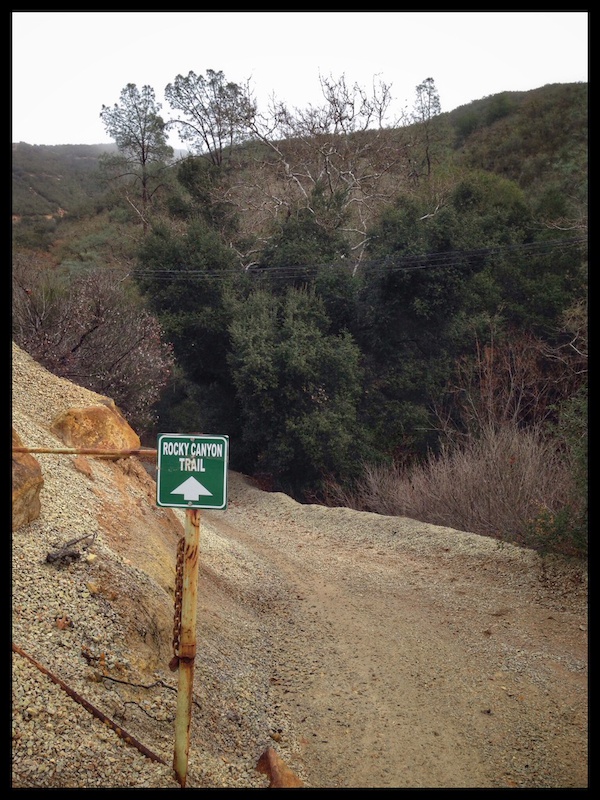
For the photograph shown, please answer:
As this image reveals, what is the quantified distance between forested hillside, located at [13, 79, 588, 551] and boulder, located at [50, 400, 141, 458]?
177 inches

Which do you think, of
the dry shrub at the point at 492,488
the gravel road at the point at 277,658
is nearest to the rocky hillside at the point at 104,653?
the gravel road at the point at 277,658

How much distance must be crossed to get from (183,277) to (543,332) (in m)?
11.7

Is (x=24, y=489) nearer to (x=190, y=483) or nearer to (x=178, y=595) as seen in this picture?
(x=178, y=595)

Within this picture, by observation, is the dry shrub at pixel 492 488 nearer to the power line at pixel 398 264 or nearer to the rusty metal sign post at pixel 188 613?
the power line at pixel 398 264

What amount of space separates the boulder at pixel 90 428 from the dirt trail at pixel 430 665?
10.5 ft

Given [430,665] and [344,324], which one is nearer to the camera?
[430,665]

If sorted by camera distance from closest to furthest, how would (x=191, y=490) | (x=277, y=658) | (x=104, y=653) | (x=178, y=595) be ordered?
(x=191, y=490) < (x=178, y=595) < (x=104, y=653) < (x=277, y=658)

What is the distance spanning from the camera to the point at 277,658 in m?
7.43

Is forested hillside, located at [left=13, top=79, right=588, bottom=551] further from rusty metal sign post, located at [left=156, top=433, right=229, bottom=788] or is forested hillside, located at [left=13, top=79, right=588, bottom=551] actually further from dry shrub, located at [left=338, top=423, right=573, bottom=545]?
rusty metal sign post, located at [left=156, top=433, right=229, bottom=788]

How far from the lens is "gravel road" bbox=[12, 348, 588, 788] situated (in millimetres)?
4578

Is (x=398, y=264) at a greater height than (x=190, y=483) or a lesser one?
greater

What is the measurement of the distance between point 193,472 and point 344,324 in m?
19.6

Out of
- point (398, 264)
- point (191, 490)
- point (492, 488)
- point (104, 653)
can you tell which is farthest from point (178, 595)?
point (398, 264)

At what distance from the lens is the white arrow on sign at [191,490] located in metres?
3.80
